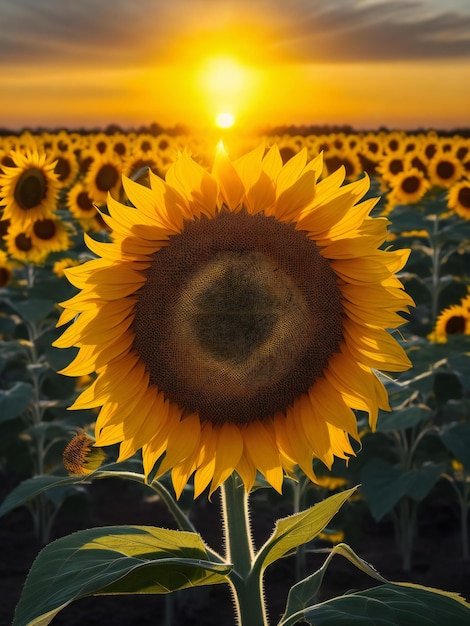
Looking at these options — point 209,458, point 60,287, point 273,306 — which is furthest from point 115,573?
point 60,287

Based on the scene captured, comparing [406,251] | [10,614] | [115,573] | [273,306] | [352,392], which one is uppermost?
[406,251]

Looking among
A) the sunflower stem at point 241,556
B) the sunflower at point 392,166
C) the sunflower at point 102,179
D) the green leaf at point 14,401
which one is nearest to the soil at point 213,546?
the green leaf at point 14,401

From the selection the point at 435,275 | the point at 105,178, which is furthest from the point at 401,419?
the point at 105,178

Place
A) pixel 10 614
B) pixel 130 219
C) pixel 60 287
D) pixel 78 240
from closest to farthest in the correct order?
pixel 130 219 → pixel 10 614 → pixel 60 287 → pixel 78 240

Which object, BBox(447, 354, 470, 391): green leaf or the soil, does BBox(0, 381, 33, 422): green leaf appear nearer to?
the soil

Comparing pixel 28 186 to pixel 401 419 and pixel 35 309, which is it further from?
pixel 401 419

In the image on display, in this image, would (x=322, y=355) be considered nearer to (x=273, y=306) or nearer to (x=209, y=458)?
(x=273, y=306)
